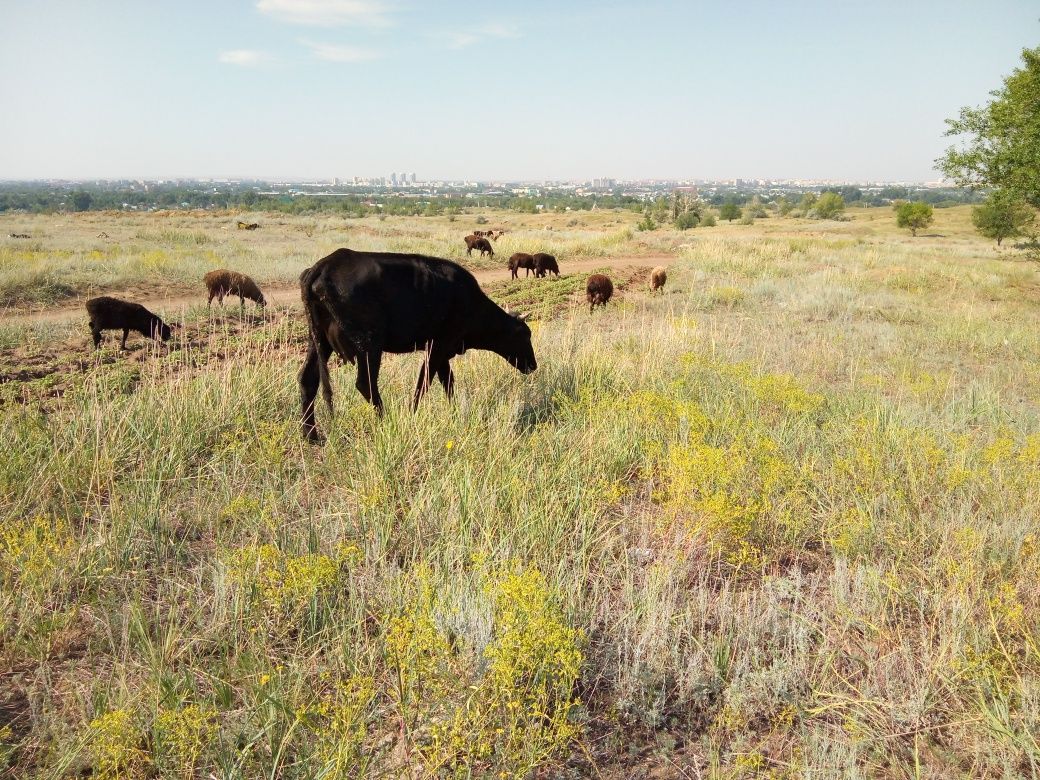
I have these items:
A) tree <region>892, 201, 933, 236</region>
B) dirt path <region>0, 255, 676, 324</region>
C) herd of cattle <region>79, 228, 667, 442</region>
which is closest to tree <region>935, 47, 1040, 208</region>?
dirt path <region>0, 255, 676, 324</region>

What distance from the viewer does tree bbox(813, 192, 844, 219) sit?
3428 inches

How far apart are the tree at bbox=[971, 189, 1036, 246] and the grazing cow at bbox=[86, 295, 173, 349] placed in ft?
70.9

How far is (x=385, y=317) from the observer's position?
16.7 ft

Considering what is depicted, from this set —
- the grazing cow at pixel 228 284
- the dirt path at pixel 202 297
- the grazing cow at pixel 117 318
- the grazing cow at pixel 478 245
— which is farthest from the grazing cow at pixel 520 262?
the grazing cow at pixel 117 318

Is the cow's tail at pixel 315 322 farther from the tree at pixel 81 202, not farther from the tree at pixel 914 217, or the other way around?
the tree at pixel 81 202

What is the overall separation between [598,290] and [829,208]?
89010 mm

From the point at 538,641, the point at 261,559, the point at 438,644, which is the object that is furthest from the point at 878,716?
the point at 261,559

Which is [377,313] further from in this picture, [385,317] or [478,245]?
[478,245]

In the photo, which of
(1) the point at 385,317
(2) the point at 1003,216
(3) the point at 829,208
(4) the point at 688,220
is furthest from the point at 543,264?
(3) the point at 829,208

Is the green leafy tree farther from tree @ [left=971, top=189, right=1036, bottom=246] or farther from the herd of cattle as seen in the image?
the herd of cattle

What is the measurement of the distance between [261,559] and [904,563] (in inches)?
136

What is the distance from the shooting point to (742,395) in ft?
19.6

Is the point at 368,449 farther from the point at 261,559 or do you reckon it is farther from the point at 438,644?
the point at 438,644

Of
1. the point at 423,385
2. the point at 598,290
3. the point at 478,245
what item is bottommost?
the point at 423,385
